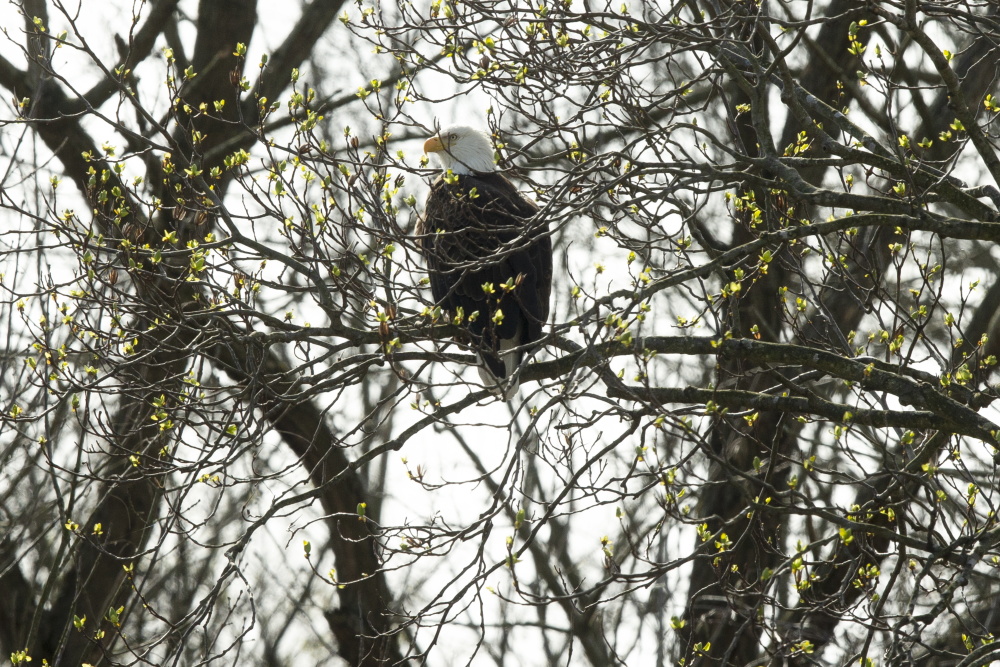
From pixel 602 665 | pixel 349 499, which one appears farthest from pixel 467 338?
pixel 602 665

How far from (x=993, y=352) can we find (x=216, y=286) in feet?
15.7

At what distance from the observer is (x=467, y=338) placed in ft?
15.2

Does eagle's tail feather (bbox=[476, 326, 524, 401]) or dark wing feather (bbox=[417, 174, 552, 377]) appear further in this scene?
dark wing feather (bbox=[417, 174, 552, 377])

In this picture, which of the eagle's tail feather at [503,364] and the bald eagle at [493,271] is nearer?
the eagle's tail feather at [503,364]

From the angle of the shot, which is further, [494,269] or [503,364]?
[494,269]

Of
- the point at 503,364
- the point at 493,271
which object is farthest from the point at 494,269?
→ the point at 503,364

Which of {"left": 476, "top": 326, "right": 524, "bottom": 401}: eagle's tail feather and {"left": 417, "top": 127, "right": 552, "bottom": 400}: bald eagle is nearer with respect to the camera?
{"left": 476, "top": 326, "right": 524, "bottom": 401}: eagle's tail feather

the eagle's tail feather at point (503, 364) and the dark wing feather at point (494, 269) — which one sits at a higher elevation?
the dark wing feather at point (494, 269)

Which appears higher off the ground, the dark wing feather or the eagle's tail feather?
the dark wing feather

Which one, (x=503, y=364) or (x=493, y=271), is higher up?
(x=493, y=271)

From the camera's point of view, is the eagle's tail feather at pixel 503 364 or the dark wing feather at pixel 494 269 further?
the dark wing feather at pixel 494 269

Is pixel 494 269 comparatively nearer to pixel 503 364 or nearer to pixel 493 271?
pixel 493 271

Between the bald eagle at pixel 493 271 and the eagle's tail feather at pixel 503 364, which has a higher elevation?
Result: the bald eagle at pixel 493 271

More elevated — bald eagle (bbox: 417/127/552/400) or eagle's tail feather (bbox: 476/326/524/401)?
bald eagle (bbox: 417/127/552/400)
